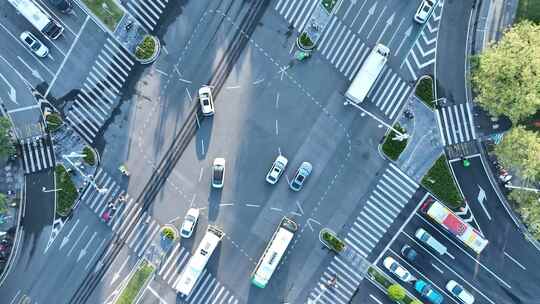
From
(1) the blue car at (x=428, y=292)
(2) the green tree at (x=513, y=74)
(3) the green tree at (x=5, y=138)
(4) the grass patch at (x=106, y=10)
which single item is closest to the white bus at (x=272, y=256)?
(1) the blue car at (x=428, y=292)

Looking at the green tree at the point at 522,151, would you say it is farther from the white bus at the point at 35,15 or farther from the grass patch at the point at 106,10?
the white bus at the point at 35,15

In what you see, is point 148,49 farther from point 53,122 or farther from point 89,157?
point 89,157

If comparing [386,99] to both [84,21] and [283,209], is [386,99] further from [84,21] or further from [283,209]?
[84,21]

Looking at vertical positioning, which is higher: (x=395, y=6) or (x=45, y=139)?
(x=395, y=6)

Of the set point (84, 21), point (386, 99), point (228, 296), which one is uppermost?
point (386, 99)

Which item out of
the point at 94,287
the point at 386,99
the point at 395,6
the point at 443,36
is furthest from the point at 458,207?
the point at 94,287

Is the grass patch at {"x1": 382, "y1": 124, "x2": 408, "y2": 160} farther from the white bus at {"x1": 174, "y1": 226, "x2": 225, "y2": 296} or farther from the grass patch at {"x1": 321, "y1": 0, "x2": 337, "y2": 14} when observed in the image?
the white bus at {"x1": 174, "y1": 226, "x2": 225, "y2": 296}
